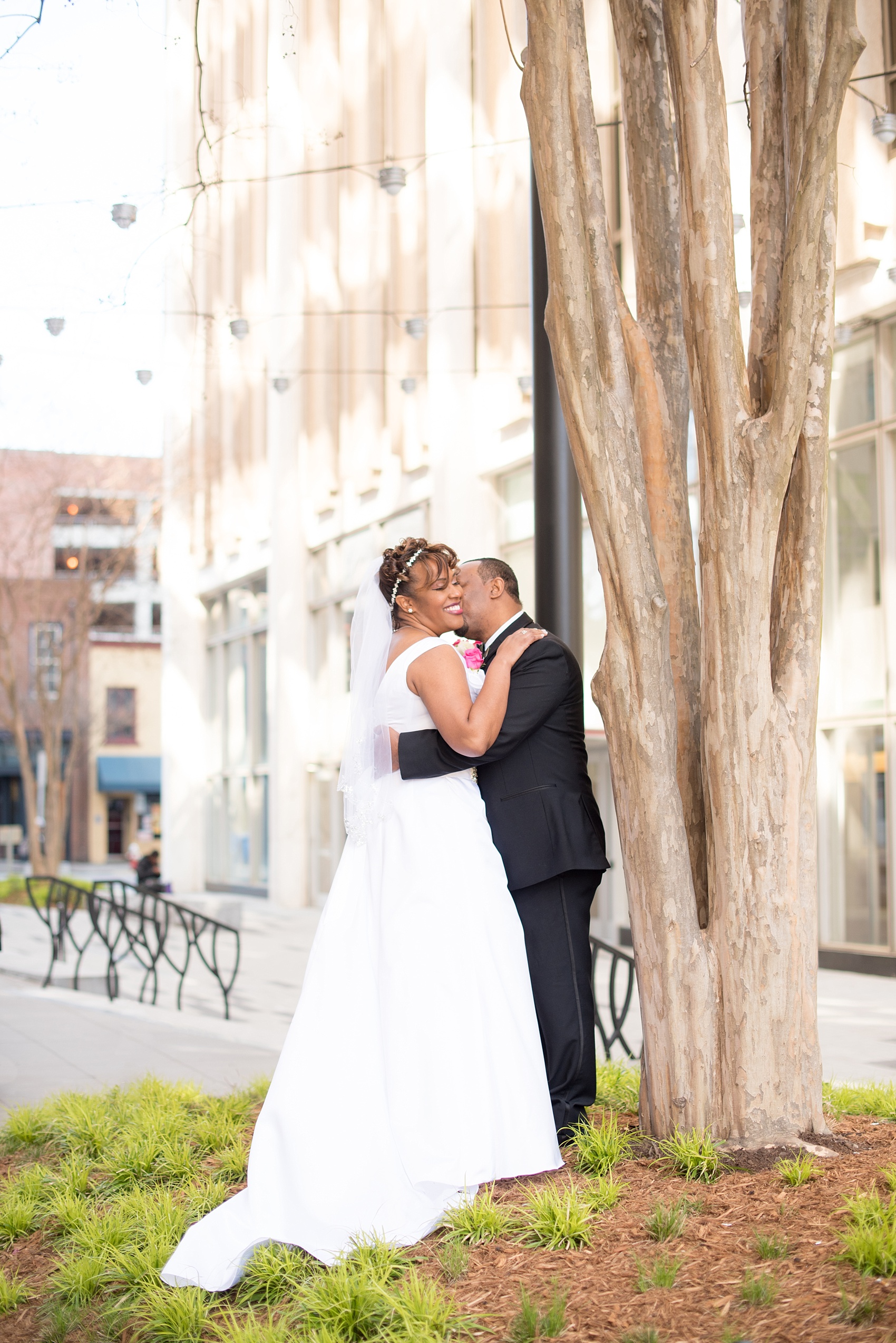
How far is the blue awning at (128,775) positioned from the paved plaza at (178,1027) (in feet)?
120

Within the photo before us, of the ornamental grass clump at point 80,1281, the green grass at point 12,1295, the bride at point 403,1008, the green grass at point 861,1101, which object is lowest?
the green grass at point 12,1295

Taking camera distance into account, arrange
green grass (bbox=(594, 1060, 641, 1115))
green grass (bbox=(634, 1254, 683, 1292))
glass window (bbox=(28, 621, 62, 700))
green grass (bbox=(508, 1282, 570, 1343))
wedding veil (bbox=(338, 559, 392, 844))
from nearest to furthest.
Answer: green grass (bbox=(508, 1282, 570, 1343)) < green grass (bbox=(634, 1254, 683, 1292)) < wedding veil (bbox=(338, 559, 392, 844)) < green grass (bbox=(594, 1060, 641, 1115)) < glass window (bbox=(28, 621, 62, 700))

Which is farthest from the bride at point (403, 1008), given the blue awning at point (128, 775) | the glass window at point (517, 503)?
the blue awning at point (128, 775)

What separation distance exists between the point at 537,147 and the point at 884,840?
11.2 meters

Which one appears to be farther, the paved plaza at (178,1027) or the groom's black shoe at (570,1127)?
the paved plaza at (178,1027)

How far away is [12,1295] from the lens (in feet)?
13.0

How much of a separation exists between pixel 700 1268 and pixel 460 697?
196cm

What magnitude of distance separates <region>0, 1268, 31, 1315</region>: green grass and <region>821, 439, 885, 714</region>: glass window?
39.5 feet

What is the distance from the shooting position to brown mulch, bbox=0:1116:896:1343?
3143 millimetres

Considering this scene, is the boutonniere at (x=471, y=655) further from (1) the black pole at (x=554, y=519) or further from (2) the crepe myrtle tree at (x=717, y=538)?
(1) the black pole at (x=554, y=519)

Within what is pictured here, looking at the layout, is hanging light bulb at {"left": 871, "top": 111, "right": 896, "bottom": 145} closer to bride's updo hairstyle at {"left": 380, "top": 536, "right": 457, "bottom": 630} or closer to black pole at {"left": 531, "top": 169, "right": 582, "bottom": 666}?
black pole at {"left": 531, "top": 169, "right": 582, "bottom": 666}

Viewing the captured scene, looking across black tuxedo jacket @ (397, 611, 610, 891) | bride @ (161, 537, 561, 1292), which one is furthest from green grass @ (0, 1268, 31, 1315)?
black tuxedo jacket @ (397, 611, 610, 891)

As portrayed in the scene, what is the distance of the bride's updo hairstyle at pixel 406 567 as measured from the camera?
4.80m

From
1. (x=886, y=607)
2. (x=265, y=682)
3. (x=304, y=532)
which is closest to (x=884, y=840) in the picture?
(x=886, y=607)
